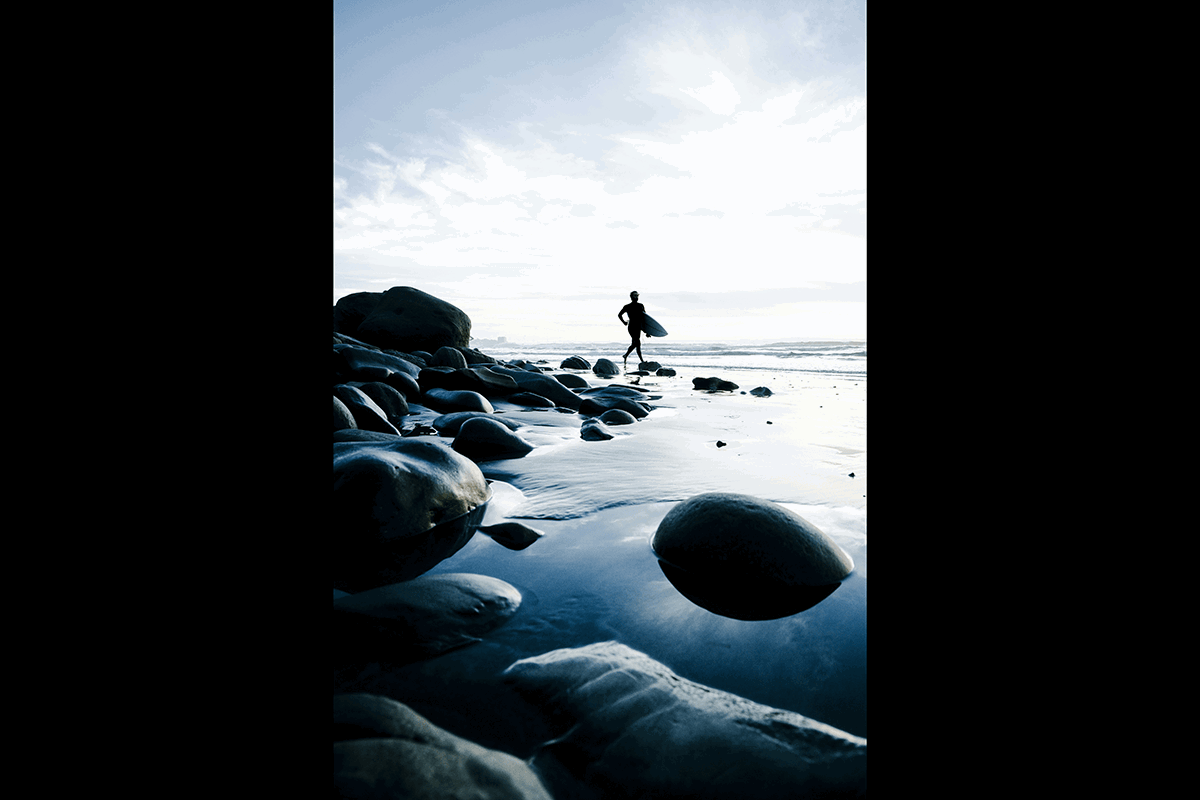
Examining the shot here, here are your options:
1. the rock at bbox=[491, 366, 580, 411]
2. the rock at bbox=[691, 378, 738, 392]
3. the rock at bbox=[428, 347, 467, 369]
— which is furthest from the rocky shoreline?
the rock at bbox=[691, 378, 738, 392]

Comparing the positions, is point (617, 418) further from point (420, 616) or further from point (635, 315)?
point (635, 315)

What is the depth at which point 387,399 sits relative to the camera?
5.58 m

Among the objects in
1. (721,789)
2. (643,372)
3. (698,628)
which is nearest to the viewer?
(721,789)

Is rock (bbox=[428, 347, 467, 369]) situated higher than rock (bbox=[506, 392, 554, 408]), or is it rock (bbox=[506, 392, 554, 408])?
rock (bbox=[428, 347, 467, 369])

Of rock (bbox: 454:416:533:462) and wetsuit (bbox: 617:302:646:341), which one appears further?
wetsuit (bbox: 617:302:646:341)

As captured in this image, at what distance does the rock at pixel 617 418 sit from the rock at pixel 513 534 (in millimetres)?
3464

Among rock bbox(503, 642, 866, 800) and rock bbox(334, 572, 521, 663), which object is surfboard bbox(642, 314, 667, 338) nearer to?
rock bbox(334, 572, 521, 663)

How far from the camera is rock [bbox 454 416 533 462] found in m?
4.09

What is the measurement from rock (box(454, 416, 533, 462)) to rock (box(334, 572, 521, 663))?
7.47ft

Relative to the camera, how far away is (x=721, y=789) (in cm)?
101

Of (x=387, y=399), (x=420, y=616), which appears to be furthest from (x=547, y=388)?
(x=420, y=616)
